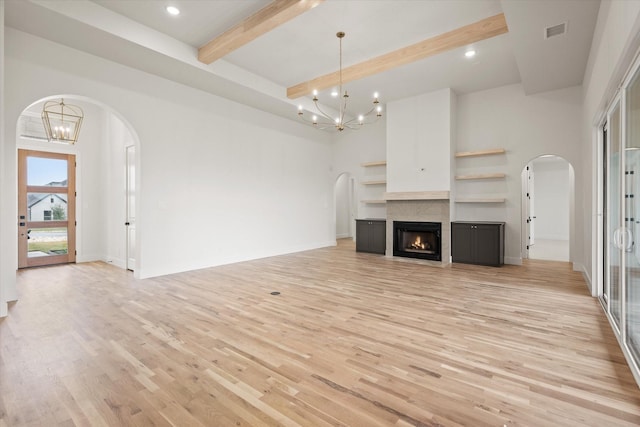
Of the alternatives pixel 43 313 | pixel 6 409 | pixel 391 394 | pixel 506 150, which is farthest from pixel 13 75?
Answer: pixel 506 150

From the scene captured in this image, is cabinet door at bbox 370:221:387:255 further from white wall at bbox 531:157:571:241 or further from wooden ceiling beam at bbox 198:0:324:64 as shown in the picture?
white wall at bbox 531:157:571:241

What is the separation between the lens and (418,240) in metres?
7.30

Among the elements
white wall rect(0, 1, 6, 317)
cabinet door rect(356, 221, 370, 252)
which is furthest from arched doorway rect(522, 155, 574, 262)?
white wall rect(0, 1, 6, 317)

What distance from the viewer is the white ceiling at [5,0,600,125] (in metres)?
3.91

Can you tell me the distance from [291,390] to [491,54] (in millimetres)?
5929

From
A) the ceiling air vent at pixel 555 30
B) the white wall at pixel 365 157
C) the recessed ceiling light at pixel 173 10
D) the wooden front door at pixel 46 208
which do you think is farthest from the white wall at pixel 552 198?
the wooden front door at pixel 46 208

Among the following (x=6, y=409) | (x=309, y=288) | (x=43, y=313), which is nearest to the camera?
(x=6, y=409)

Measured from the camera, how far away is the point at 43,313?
3693mm

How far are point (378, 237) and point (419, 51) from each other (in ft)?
14.6

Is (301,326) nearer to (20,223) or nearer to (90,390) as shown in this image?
(90,390)

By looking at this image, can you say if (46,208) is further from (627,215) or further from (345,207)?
(627,215)

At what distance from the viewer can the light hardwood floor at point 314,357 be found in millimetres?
1892

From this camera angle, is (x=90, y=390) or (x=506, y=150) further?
(x=506, y=150)

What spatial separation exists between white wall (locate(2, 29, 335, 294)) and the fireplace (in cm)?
278
